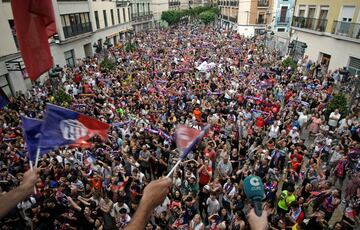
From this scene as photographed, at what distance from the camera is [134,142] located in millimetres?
10203

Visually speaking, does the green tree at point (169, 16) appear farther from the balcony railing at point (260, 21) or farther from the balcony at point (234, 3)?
the balcony railing at point (260, 21)

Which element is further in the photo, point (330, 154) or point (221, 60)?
point (221, 60)

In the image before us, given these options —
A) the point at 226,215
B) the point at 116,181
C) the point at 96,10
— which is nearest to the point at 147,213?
the point at 226,215

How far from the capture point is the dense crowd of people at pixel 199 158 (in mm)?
6977

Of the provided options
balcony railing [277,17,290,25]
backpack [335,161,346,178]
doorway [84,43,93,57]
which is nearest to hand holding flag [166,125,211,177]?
backpack [335,161,346,178]

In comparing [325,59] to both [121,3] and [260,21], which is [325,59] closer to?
[260,21]

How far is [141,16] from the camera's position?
180ft

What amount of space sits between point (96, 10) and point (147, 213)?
35559 mm

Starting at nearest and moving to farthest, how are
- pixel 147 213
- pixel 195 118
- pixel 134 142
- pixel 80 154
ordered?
pixel 147 213
pixel 80 154
pixel 134 142
pixel 195 118

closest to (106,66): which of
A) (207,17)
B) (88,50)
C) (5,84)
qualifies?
(5,84)

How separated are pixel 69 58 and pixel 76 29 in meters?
3.22

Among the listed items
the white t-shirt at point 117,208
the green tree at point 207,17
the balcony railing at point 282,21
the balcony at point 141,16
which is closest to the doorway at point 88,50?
the balcony at point 141,16

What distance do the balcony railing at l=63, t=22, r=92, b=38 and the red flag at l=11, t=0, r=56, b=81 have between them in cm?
2428

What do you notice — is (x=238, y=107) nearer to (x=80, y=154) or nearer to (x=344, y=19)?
(x=80, y=154)
